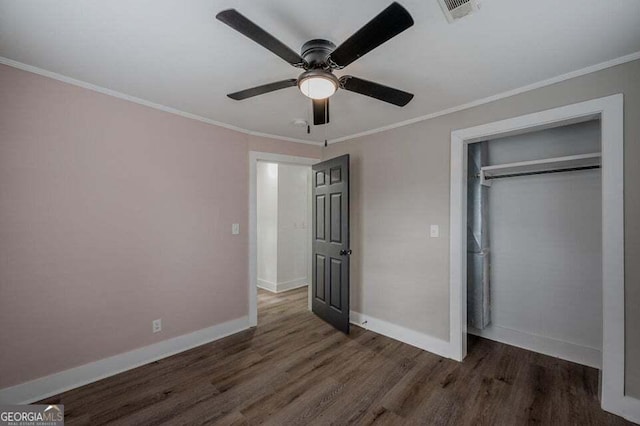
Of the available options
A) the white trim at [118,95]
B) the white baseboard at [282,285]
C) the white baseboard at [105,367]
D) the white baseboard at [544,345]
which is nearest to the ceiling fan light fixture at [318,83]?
the white trim at [118,95]

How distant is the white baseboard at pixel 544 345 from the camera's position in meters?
2.54

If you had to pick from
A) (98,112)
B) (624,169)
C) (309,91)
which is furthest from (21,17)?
(624,169)

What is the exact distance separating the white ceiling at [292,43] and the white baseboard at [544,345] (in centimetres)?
243

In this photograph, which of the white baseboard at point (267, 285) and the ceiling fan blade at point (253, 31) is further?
the white baseboard at point (267, 285)

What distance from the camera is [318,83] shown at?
5.25 ft

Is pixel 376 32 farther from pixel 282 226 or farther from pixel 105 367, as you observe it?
pixel 282 226

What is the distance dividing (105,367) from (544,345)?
13.3 feet

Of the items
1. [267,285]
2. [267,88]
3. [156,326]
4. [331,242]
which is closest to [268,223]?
[267,285]

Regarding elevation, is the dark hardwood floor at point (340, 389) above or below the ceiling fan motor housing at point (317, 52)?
below

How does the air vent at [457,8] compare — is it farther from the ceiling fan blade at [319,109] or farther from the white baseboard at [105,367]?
the white baseboard at [105,367]

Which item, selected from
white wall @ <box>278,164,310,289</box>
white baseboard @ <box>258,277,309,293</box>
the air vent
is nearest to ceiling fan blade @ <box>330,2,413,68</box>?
the air vent

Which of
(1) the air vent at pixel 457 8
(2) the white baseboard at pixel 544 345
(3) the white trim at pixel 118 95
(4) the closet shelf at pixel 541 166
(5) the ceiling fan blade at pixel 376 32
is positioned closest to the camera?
(5) the ceiling fan blade at pixel 376 32

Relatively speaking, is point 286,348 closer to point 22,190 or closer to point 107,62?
point 22,190

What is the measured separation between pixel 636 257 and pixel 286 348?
2.86m
